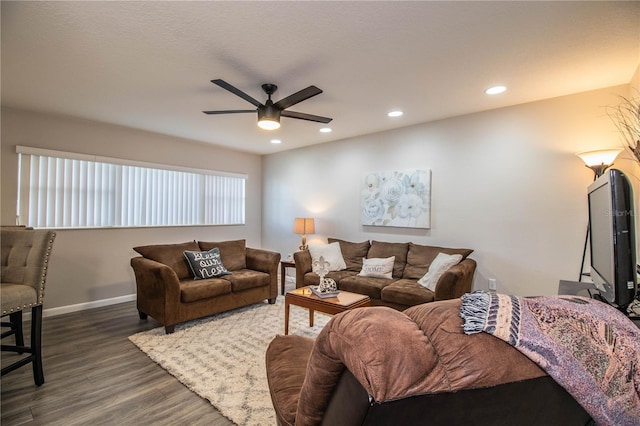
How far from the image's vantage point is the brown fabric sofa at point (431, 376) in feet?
2.06

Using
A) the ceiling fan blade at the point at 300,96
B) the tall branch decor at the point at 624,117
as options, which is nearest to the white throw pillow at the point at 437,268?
the tall branch decor at the point at 624,117

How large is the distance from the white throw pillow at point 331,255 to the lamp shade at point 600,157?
116 inches

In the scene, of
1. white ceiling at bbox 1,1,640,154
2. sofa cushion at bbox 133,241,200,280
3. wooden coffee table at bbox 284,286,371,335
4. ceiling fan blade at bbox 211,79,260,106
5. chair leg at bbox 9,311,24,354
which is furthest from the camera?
sofa cushion at bbox 133,241,200,280

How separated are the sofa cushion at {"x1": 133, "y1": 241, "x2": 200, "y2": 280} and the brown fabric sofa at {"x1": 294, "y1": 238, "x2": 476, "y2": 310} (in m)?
1.46

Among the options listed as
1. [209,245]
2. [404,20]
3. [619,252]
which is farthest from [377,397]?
[209,245]

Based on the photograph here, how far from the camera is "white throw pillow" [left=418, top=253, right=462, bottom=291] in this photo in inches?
131

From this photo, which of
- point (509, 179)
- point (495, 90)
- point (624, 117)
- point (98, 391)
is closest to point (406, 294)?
point (509, 179)

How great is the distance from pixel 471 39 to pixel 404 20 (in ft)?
1.85

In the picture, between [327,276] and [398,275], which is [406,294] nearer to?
[398,275]

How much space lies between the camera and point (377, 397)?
2.01 ft

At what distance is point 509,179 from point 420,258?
1.37 metres

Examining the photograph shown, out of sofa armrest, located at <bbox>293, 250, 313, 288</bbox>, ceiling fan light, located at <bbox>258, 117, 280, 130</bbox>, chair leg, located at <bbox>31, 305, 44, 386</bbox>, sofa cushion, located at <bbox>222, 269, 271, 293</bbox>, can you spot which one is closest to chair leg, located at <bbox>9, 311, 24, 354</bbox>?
chair leg, located at <bbox>31, 305, 44, 386</bbox>

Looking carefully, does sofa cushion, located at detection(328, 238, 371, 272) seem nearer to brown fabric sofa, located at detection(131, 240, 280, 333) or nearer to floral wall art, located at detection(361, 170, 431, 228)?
floral wall art, located at detection(361, 170, 431, 228)

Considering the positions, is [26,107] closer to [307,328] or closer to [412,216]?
[307,328]
